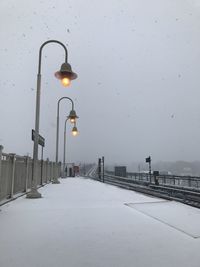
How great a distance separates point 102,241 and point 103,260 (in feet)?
2.20

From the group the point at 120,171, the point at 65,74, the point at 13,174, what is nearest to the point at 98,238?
the point at 13,174

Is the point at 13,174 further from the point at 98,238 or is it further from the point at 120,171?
the point at 120,171

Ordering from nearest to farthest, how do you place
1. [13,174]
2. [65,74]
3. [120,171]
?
[13,174] → [65,74] → [120,171]

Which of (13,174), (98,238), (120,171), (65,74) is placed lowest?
(98,238)

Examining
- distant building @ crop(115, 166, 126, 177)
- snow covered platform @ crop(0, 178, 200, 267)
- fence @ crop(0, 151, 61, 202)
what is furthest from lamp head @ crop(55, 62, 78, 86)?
distant building @ crop(115, 166, 126, 177)

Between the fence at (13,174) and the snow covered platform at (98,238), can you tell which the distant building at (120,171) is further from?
the snow covered platform at (98,238)

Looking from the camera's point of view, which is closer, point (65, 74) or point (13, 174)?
point (13, 174)

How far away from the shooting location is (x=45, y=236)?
366 centimetres

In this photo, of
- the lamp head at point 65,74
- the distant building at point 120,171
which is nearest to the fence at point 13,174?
the lamp head at point 65,74

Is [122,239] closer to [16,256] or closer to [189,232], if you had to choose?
[189,232]

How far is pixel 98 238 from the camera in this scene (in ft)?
11.8

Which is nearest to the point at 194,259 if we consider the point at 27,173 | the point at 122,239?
the point at 122,239

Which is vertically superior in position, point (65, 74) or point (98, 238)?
point (65, 74)

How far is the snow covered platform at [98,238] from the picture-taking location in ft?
9.14
